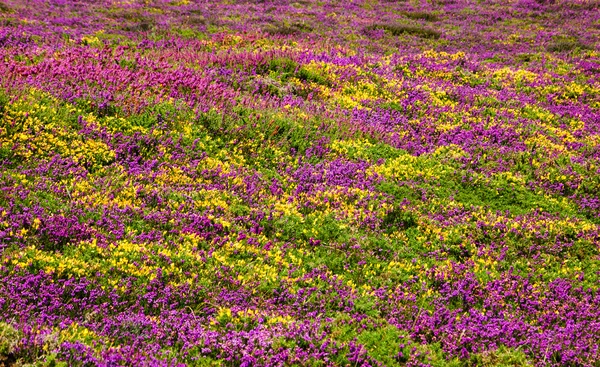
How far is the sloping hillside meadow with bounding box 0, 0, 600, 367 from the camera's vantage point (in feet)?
20.7

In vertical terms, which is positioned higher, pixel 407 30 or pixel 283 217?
pixel 407 30

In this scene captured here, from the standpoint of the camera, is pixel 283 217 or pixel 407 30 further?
pixel 407 30

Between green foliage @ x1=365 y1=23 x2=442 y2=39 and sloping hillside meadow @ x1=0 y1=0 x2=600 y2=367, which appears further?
green foliage @ x1=365 y1=23 x2=442 y2=39

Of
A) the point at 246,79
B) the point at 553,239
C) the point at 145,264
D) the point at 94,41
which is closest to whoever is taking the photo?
the point at 145,264

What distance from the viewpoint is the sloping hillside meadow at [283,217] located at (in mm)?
6324

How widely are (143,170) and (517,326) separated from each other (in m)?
7.71

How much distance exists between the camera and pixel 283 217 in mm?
9070

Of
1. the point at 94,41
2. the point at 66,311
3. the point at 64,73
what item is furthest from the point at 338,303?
the point at 94,41

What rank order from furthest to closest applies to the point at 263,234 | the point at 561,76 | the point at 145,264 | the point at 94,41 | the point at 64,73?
the point at 561,76 → the point at 94,41 → the point at 64,73 → the point at 263,234 → the point at 145,264

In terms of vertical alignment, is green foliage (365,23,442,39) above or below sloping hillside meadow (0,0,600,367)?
above

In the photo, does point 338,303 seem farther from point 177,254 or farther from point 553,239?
point 553,239

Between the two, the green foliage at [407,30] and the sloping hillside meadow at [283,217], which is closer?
the sloping hillside meadow at [283,217]

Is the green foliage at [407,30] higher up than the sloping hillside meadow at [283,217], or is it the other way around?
the green foliage at [407,30]

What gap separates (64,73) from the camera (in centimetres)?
1208
